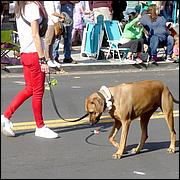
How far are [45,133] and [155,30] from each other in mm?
7783

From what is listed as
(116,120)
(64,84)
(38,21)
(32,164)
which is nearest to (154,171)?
(116,120)

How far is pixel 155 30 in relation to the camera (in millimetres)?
14141

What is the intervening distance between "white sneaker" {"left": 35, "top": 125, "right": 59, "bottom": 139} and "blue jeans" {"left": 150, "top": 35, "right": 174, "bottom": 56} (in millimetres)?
7597

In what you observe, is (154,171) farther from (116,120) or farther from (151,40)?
(151,40)

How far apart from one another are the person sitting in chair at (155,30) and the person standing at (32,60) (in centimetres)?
737

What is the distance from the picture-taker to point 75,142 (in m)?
6.75

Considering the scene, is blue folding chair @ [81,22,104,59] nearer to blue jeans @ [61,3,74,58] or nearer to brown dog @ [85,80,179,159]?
blue jeans @ [61,3,74,58]

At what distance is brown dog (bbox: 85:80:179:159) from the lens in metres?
5.69

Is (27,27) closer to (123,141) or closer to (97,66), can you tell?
(123,141)

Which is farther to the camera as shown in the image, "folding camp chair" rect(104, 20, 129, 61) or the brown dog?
"folding camp chair" rect(104, 20, 129, 61)

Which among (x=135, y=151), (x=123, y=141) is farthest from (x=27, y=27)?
(x=135, y=151)

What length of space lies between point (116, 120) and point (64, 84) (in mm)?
5276

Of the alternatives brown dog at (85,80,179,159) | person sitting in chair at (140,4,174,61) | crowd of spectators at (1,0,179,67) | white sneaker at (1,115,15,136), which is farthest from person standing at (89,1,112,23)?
brown dog at (85,80,179,159)

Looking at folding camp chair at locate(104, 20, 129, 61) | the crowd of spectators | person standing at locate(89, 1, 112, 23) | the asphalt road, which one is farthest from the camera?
folding camp chair at locate(104, 20, 129, 61)
